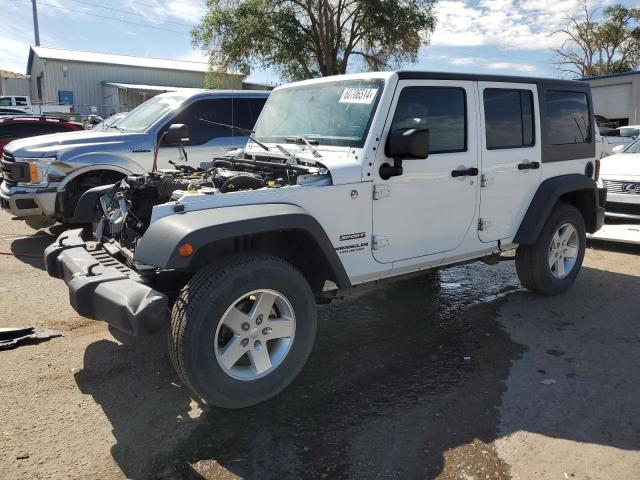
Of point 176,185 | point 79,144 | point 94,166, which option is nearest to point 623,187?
point 176,185

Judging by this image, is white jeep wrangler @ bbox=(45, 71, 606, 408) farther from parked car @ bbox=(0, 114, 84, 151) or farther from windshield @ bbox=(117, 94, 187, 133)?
parked car @ bbox=(0, 114, 84, 151)

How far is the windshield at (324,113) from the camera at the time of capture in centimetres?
390

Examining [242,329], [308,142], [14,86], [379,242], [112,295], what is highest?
[14,86]

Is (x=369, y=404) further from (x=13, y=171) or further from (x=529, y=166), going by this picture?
(x=13, y=171)

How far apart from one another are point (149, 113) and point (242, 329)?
572cm

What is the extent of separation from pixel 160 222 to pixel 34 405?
1408mm

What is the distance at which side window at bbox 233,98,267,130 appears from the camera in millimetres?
8078

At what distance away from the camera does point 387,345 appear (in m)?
4.30

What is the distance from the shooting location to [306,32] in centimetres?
2470

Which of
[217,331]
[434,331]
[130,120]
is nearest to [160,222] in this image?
[217,331]

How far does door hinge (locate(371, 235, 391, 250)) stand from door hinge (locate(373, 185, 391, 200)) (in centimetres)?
28

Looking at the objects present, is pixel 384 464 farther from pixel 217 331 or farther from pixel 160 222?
pixel 160 222

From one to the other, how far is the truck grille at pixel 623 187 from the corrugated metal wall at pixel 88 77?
3499 cm

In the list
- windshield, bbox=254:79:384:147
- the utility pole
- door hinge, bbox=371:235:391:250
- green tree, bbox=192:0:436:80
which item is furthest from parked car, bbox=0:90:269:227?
the utility pole
